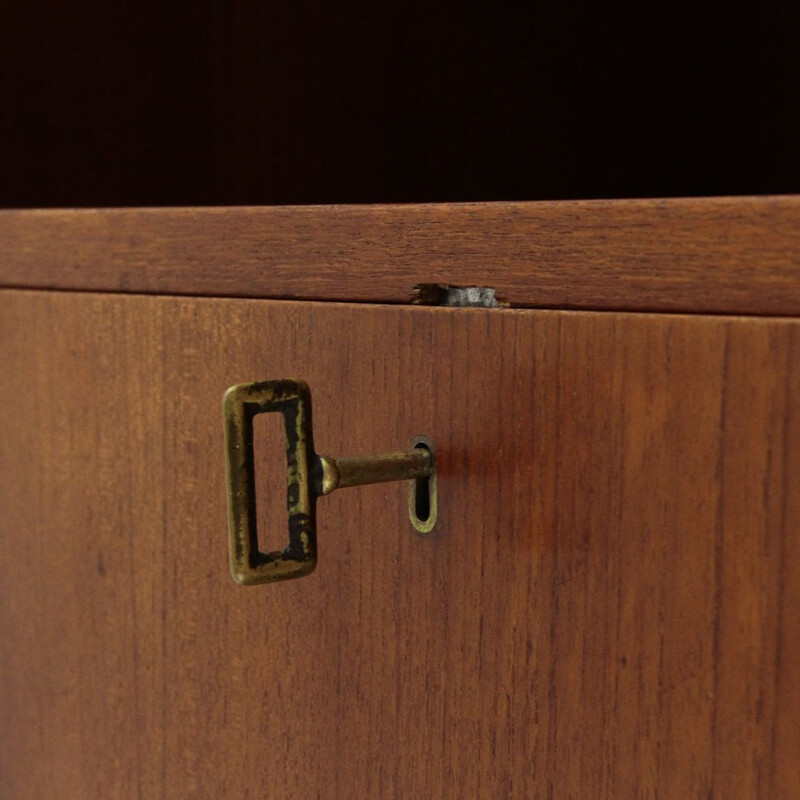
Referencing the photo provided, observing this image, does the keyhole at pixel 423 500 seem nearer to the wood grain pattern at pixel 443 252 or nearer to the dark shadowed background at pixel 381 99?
the wood grain pattern at pixel 443 252

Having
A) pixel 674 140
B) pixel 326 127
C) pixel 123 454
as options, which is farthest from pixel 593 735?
pixel 674 140

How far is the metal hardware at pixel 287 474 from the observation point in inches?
12.5

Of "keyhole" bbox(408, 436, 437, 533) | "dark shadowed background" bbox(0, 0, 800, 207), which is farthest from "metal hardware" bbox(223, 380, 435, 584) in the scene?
"dark shadowed background" bbox(0, 0, 800, 207)

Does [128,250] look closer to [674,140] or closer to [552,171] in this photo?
[552,171]

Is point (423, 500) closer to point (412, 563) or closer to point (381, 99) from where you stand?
point (412, 563)

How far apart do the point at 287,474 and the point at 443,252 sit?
0.26 feet

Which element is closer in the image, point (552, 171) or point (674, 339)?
point (674, 339)

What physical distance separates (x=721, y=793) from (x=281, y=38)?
49cm

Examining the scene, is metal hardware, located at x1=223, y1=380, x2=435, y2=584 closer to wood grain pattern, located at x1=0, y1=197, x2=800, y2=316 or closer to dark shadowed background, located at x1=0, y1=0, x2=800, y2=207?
wood grain pattern, located at x1=0, y1=197, x2=800, y2=316

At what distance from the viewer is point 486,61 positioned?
711 millimetres

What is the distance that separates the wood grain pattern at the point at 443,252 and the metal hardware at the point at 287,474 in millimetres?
53

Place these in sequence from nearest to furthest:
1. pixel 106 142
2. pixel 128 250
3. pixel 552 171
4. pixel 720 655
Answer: pixel 720 655 → pixel 128 250 → pixel 106 142 → pixel 552 171

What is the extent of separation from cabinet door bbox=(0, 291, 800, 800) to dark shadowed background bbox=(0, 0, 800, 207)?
169mm

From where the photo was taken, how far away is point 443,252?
0.33m
